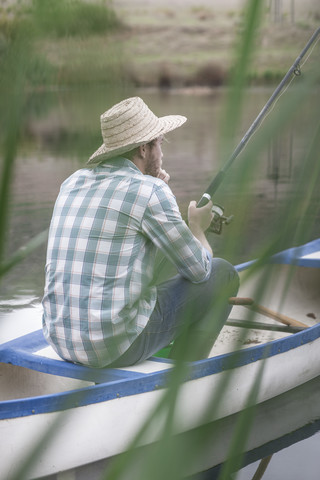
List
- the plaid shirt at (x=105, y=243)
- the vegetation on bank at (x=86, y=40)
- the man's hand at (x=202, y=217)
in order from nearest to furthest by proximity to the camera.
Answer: the vegetation on bank at (x=86, y=40) → the man's hand at (x=202, y=217) → the plaid shirt at (x=105, y=243)

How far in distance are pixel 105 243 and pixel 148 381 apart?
42cm

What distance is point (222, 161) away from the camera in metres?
0.28

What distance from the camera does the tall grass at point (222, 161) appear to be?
0.74 feet

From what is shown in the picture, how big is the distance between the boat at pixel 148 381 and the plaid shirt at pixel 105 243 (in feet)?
0.51

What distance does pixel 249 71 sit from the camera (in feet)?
0.81

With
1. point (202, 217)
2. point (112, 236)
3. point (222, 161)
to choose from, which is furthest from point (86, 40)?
point (112, 236)

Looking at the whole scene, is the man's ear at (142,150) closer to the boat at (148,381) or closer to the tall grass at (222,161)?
the boat at (148,381)

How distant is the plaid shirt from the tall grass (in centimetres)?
152

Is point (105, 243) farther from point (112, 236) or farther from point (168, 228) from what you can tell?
point (168, 228)

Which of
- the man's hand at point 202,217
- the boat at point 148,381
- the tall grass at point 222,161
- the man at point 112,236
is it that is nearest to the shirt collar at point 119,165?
the man at point 112,236

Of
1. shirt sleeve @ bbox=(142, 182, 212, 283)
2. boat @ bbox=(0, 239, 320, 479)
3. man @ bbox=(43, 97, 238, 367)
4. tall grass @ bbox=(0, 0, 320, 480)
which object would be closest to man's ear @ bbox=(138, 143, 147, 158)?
man @ bbox=(43, 97, 238, 367)

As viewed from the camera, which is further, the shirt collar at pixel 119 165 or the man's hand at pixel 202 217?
the shirt collar at pixel 119 165

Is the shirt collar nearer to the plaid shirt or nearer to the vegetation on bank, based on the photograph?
the plaid shirt

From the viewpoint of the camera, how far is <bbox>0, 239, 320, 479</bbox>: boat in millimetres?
296
